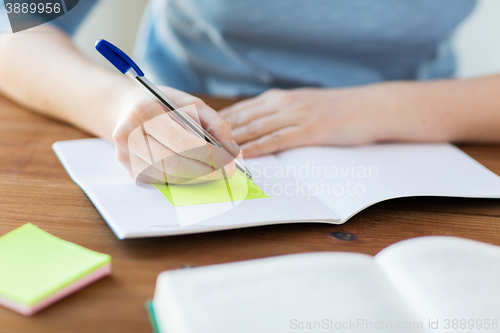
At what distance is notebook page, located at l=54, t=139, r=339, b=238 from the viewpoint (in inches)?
15.2

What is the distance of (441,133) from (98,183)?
0.53 meters

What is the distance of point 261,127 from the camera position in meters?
0.60

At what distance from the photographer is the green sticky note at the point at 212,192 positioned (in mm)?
438

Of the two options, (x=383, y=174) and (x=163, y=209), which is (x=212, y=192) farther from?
(x=383, y=174)

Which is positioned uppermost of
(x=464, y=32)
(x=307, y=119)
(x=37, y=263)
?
(x=464, y=32)

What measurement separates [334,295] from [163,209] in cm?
19

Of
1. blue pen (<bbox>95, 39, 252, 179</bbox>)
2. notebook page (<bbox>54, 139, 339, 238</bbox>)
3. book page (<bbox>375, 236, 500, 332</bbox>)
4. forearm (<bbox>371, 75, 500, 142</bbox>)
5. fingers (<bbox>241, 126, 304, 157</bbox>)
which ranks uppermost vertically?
forearm (<bbox>371, 75, 500, 142</bbox>)

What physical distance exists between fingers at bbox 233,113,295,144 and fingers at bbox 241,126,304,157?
0.01 m

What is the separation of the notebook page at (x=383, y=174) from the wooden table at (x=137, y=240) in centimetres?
2

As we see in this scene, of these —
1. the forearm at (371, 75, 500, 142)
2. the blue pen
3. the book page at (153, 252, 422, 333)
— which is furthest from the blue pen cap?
the forearm at (371, 75, 500, 142)

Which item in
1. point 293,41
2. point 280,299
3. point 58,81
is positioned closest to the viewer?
point 280,299

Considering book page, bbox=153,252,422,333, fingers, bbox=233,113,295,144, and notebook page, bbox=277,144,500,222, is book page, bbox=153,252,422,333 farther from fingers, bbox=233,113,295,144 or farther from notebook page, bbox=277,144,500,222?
fingers, bbox=233,113,295,144

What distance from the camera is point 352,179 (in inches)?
19.8

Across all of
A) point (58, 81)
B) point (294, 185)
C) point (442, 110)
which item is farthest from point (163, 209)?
point (442, 110)
